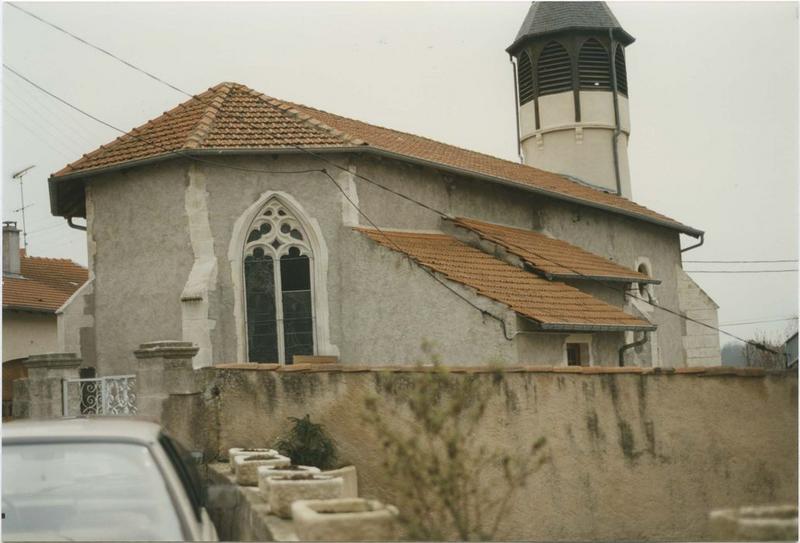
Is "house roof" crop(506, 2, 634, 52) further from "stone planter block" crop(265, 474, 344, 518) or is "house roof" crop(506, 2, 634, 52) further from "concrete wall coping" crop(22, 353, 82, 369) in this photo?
"stone planter block" crop(265, 474, 344, 518)

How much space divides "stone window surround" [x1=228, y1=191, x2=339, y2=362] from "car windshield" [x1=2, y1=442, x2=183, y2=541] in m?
11.2

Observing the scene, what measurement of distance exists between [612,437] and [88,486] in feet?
20.4

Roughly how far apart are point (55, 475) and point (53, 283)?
74.7 feet

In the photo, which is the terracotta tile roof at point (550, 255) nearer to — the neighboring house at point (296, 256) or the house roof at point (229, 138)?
the neighboring house at point (296, 256)

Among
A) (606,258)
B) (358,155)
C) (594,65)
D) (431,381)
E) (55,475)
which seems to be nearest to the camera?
(55,475)

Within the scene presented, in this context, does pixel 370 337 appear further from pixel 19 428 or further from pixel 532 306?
pixel 19 428

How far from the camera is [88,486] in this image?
5.77 metres

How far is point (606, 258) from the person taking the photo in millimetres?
23781

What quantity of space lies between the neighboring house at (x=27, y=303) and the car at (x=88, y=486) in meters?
14.1

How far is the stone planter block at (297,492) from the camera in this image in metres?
7.00

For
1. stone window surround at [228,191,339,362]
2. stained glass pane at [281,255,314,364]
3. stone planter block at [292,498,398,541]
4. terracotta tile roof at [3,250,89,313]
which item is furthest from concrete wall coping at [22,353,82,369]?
stone planter block at [292,498,398,541]

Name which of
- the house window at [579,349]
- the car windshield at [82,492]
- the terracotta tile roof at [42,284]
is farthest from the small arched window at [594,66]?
the car windshield at [82,492]

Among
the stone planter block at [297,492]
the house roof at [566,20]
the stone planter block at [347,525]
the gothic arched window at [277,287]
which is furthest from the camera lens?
the house roof at [566,20]

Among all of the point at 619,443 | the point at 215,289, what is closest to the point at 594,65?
the point at 215,289
